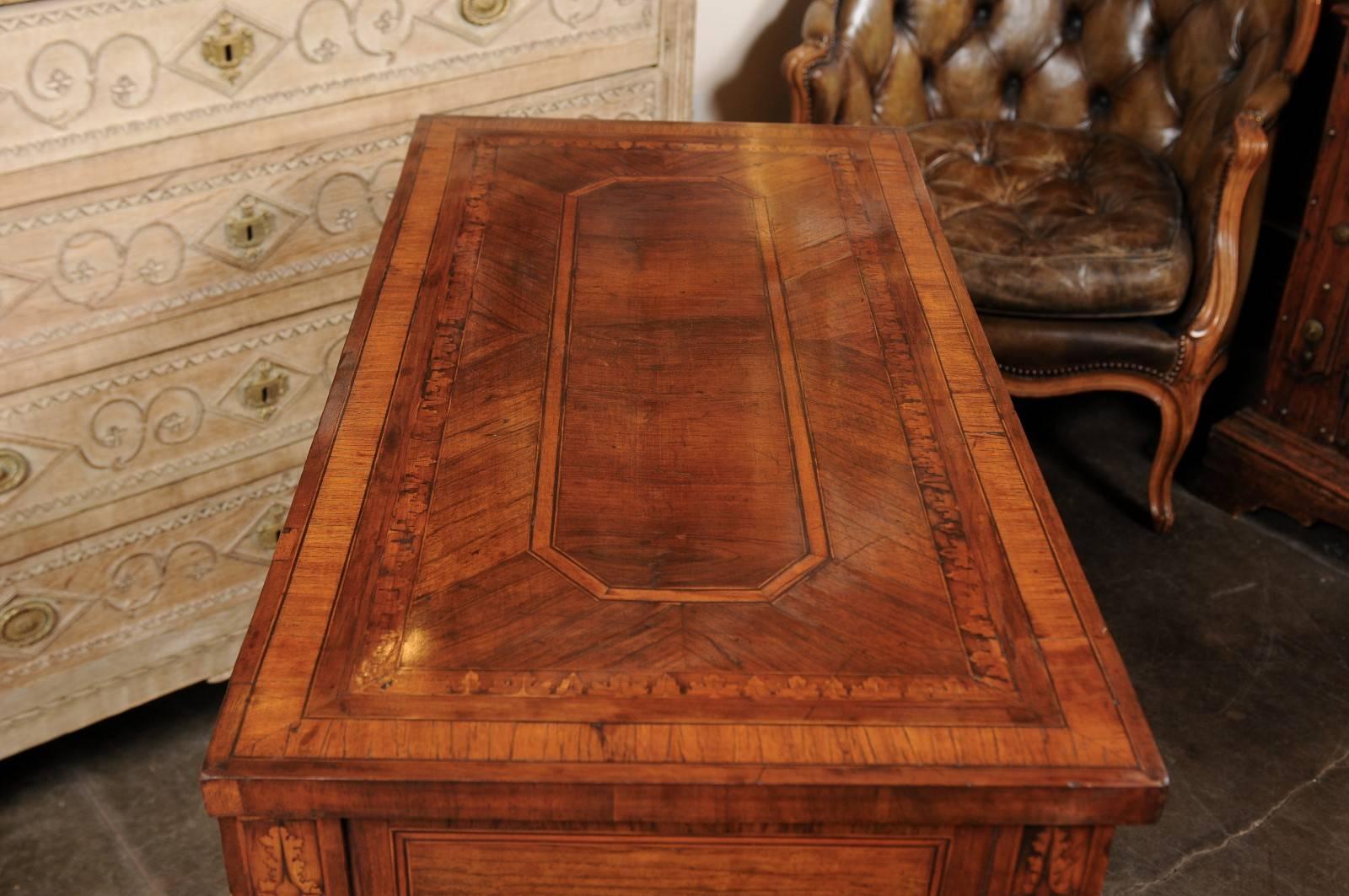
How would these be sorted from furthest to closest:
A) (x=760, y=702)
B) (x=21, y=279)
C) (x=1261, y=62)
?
(x=1261, y=62) → (x=21, y=279) → (x=760, y=702)

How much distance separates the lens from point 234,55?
2053 millimetres

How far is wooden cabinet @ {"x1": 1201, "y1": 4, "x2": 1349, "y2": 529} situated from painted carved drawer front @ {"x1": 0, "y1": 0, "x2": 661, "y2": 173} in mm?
1308

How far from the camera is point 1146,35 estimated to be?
115 inches

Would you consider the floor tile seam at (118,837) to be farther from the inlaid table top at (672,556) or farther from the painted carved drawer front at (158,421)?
the inlaid table top at (672,556)

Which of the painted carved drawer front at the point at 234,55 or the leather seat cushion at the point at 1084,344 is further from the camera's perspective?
the leather seat cushion at the point at 1084,344

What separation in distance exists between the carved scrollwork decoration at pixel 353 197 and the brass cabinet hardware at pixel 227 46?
0.25 metres

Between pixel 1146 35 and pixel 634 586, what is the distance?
2.16 m

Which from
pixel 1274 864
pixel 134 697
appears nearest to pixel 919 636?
pixel 1274 864

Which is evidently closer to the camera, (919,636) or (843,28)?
(919,636)

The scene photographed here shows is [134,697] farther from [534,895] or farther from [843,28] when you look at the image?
[843,28]

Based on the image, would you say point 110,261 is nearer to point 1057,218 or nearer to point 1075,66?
point 1057,218

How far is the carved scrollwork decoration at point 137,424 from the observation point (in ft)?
7.07

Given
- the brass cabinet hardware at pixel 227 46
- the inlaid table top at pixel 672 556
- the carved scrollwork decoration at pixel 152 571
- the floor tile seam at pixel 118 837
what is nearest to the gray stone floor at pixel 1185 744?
the floor tile seam at pixel 118 837

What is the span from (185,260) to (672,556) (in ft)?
3.85
